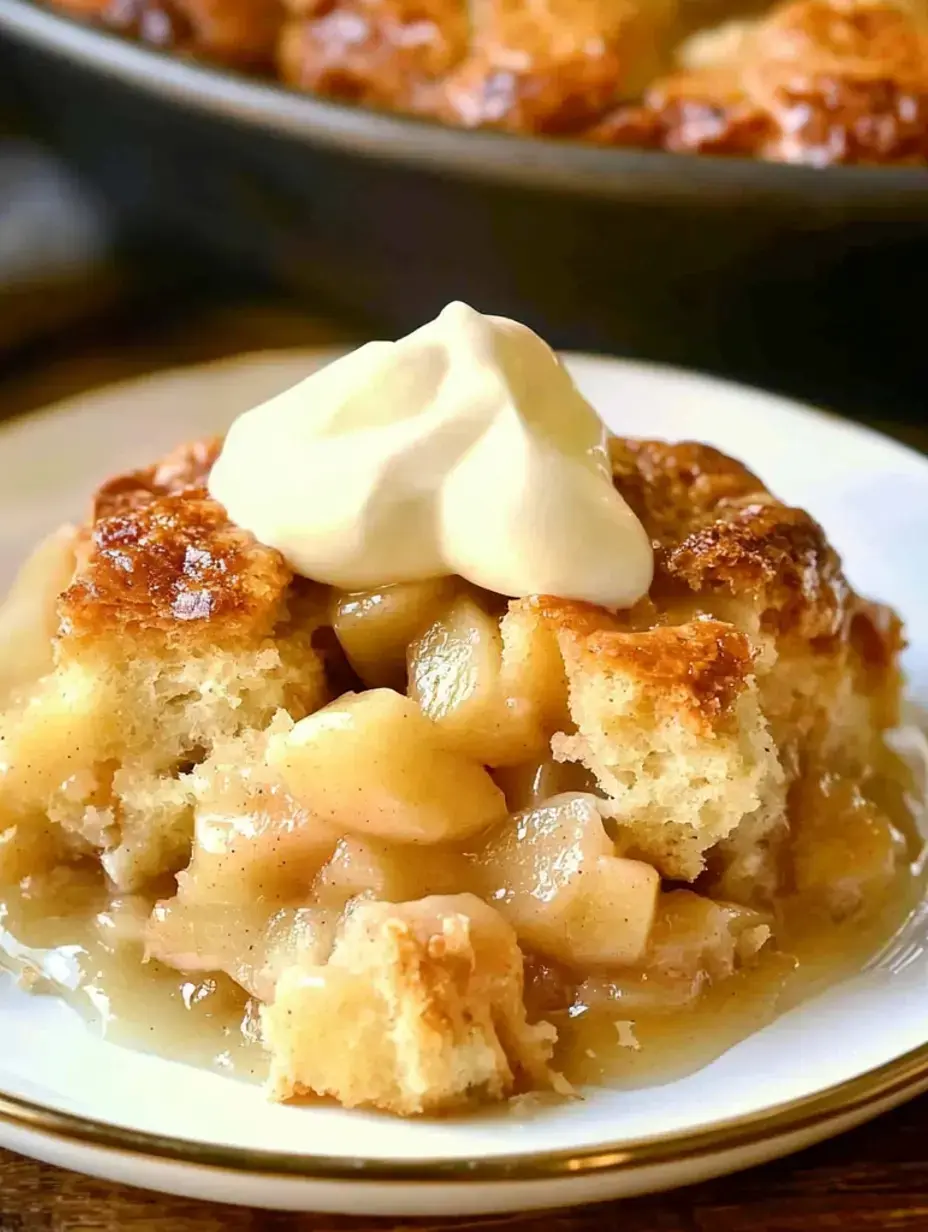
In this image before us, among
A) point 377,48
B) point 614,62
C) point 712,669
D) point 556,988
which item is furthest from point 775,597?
point 377,48

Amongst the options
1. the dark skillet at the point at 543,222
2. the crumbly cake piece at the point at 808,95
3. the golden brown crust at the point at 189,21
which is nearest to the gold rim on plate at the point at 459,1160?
the dark skillet at the point at 543,222

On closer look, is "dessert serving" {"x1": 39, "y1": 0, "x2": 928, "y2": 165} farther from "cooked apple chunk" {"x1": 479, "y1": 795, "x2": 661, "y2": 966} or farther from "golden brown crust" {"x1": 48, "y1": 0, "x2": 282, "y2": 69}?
"cooked apple chunk" {"x1": 479, "y1": 795, "x2": 661, "y2": 966}

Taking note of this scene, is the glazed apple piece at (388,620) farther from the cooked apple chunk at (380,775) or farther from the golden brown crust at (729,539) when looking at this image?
the golden brown crust at (729,539)

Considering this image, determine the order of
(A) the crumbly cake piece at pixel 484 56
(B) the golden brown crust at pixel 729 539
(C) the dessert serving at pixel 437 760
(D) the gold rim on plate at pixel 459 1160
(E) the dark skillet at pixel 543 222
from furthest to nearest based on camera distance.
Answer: (A) the crumbly cake piece at pixel 484 56, (E) the dark skillet at pixel 543 222, (B) the golden brown crust at pixel 729 539, (C) the dessert serving at pixel 437 760, (D) the gold rim on plate at pixel 459 1160

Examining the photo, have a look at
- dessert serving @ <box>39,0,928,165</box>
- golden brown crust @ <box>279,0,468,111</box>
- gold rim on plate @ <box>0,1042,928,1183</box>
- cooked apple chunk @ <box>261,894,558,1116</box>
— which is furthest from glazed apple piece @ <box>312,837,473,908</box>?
golden brown crust @ <box>279,0,468,111</box>

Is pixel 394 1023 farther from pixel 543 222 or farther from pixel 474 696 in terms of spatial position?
pixel 543 222

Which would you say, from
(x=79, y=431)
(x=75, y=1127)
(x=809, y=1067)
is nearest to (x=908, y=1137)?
(x=809, y=1067)
